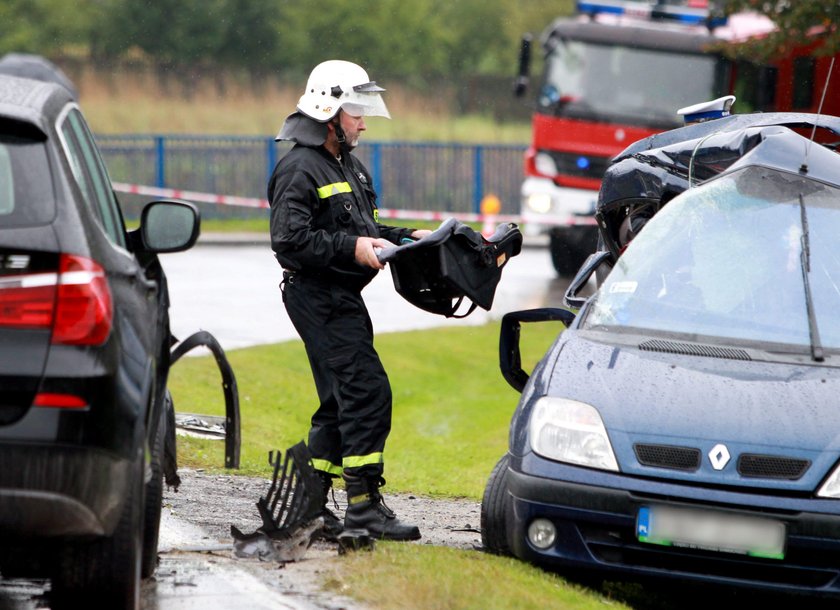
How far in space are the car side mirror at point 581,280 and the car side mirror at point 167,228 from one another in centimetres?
194

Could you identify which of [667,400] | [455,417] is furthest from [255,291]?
[667,400]

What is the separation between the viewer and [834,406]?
5.19 metres

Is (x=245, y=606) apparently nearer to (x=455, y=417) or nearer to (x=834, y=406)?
(x=834, y=406)

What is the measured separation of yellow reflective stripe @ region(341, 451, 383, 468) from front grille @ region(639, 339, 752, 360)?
1245 millimetres

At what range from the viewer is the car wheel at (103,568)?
4.34 metres

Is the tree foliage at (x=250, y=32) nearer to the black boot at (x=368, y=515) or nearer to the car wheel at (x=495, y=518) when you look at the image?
the black boot at (x=368, y=515)

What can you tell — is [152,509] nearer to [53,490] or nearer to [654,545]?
[53,490]

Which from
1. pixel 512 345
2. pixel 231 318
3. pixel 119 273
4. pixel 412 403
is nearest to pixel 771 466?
pixel 512 345

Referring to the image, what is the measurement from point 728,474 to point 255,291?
13574 mm

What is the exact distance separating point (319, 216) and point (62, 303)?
94.4 inches

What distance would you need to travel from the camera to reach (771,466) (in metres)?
5.04

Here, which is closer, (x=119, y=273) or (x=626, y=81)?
(x=119, y=273)

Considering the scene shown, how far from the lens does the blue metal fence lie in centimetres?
2670

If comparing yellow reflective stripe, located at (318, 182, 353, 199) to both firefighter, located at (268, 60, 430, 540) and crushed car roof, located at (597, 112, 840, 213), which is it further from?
crushed car roof, located at (597, 112, 840, 213)
